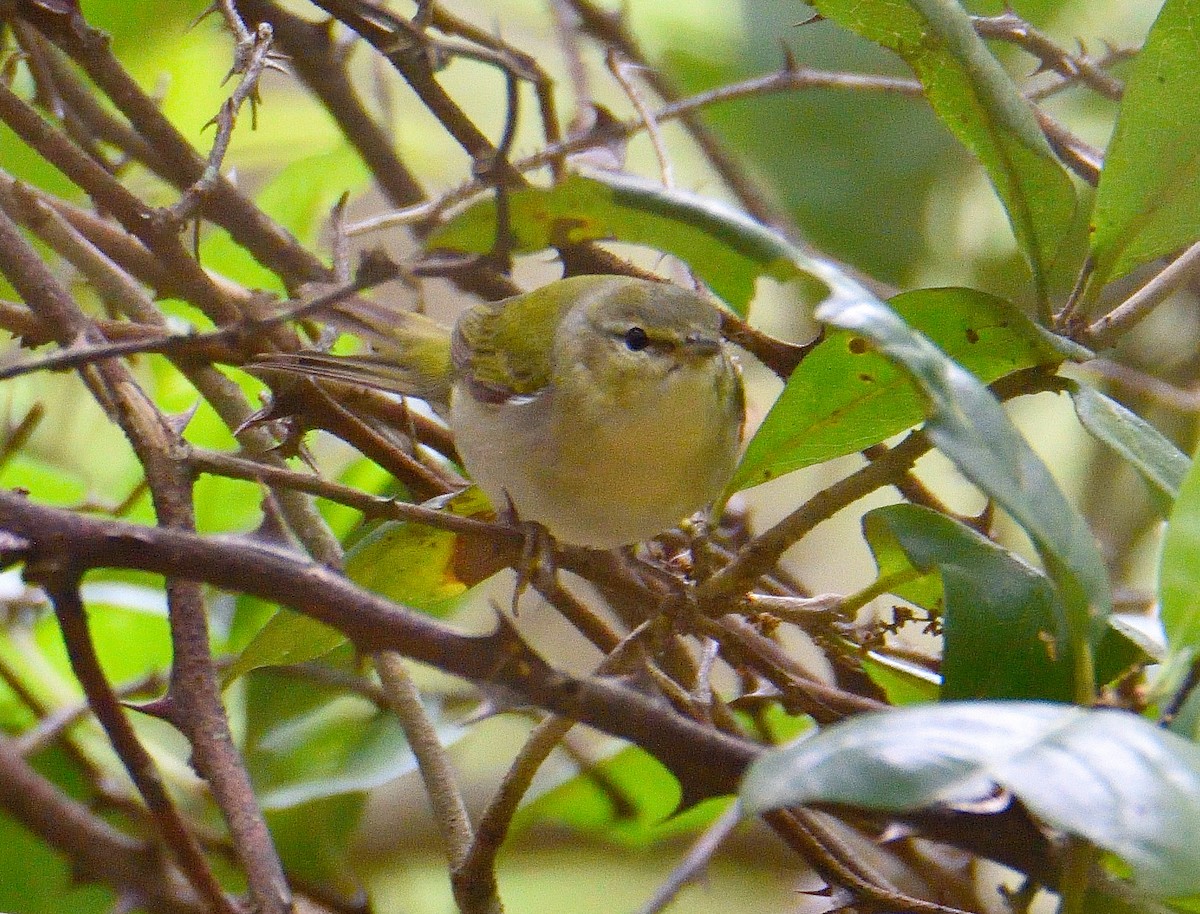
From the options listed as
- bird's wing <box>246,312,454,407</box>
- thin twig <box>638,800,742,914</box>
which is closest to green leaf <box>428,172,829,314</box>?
thin twig <box>638,800,742,914</box>

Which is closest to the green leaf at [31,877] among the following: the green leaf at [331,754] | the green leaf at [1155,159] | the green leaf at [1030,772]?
the green leaf at [331,754]

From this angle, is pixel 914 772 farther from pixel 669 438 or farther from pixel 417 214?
pixel 417 214

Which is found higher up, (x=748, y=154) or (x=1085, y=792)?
(x=748, y=154)

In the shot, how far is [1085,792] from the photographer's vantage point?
87 cm

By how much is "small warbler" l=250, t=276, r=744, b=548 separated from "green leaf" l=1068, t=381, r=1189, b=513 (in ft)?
2.71

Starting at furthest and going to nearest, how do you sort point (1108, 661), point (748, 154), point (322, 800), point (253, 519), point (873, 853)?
point (748, 154)
point (873, 853)
point (253, 519)
point (322, 800)
point (1108, 661)

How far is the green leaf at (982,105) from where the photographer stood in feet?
4.55

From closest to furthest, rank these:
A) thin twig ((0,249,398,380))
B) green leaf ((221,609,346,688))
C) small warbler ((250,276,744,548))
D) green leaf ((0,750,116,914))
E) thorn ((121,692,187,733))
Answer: thin twig ((0,249,398,380)) < thorn ((121,692,187,733)) < green leaf ((221,609,346,688)) < small warbler ((250,276,744,548)) < green leaf ((0,750,116,914))

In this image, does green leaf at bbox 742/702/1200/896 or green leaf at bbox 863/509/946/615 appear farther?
green leaf at bbox 863/509/946/615

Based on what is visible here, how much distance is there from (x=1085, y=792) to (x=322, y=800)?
70.7 inches

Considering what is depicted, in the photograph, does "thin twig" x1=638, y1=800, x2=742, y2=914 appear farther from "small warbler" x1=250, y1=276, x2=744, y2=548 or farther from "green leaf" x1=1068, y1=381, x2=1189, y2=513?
"small warbler" x1=250, y1=276, x2=744, y2=548

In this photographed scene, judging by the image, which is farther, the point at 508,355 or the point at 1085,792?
the point at 508,355

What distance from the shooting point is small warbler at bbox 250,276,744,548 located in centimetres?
209

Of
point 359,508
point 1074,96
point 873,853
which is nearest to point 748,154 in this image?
point 1074,96
